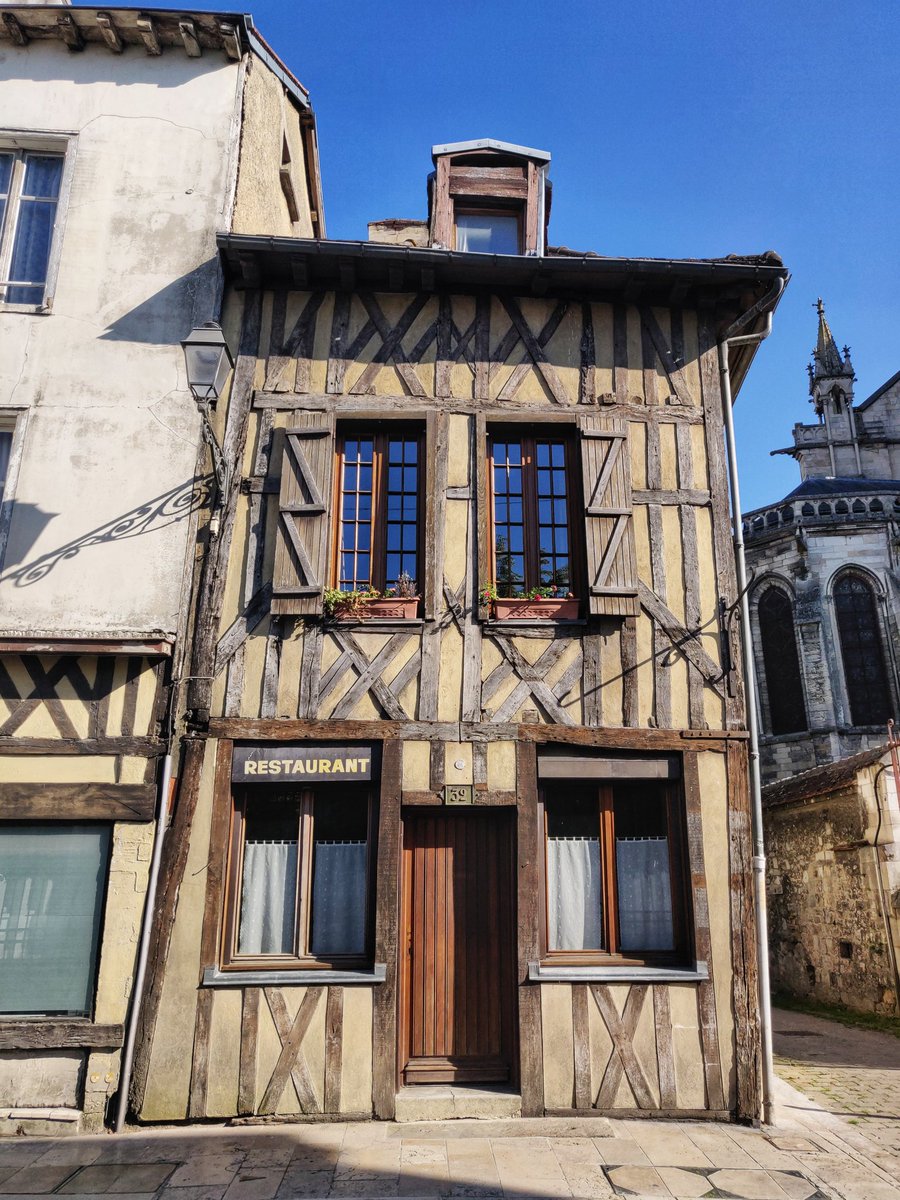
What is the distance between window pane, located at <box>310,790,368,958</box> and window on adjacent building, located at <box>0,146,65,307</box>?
15.9 ft

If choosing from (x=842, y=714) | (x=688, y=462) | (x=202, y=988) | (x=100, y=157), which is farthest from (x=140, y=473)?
(x=842, y=714)

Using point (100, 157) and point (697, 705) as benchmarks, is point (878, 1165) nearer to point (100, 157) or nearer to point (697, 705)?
point (697, 705)

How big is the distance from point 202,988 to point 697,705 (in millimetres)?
3970

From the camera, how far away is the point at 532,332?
22.9 feet

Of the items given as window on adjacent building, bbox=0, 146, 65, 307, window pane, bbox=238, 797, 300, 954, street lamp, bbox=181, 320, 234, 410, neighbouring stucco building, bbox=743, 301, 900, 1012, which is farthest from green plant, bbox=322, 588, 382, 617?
window on adjacent building, bbox=0, 146, 65, 307

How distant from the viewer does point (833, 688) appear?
19.2 meters

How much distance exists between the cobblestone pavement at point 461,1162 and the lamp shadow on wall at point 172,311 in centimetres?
566

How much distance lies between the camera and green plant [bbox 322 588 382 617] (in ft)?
20.3

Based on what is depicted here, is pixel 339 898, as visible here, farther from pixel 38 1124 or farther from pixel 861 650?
pixel 861 650

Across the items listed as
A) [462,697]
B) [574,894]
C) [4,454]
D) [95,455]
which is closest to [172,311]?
[95,455]

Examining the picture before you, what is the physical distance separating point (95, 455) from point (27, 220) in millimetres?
2406

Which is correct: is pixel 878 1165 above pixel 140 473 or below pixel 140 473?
below

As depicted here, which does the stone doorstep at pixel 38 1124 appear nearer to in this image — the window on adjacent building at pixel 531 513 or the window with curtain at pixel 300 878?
the window with curtain at pixel 300 878

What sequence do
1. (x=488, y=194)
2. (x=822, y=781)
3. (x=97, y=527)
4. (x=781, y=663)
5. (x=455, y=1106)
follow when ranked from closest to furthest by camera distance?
1. (x=455, y=1106)
2. (x=97, y=527)
3. (x=488, y=194)
4. (x=822, y=781)
5. (x=781, y=663)
